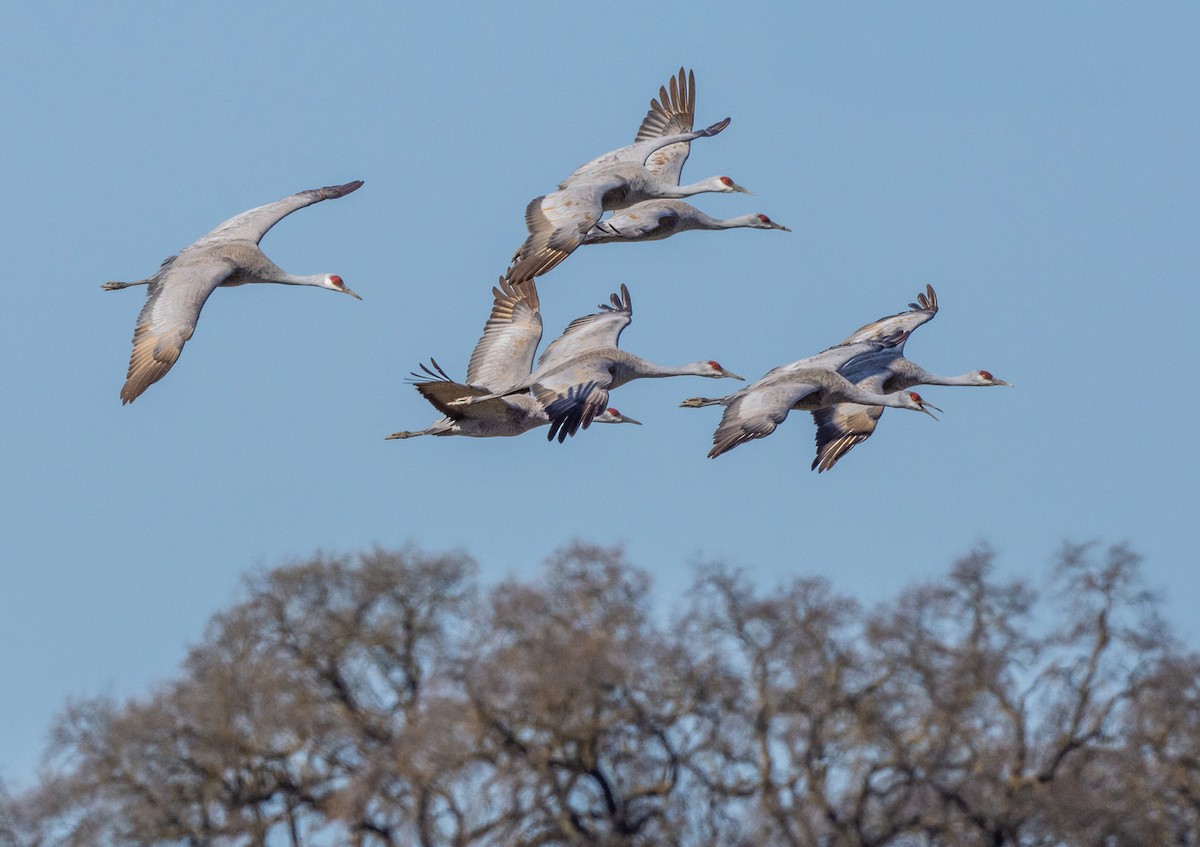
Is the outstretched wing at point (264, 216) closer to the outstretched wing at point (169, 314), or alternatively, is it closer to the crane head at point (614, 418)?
the outstretched wing at point (169, 314)

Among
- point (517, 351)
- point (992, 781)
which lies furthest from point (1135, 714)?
point (517, 351)

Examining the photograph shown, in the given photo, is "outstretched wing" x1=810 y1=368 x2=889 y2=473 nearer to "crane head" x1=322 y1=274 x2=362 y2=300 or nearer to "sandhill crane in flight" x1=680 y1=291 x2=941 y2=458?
"sandhill crane in flight" x1=680 y1=291 x2=941 y2=458

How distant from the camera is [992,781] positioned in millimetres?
39531

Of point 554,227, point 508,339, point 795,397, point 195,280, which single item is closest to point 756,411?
point 795,397

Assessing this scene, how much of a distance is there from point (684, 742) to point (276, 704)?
711 centimetres

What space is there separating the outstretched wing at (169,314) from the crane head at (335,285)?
1.22m

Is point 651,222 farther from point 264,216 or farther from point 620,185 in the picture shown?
point 264,216

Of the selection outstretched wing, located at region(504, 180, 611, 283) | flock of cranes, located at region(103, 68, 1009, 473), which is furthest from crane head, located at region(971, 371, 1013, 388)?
outstretched wing, located at region(504, 180, 611, 283)

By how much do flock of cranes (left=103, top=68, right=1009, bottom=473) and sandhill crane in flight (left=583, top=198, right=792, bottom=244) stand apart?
0.06 feet

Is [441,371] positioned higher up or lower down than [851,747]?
lower down

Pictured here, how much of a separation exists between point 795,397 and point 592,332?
226 centimetres

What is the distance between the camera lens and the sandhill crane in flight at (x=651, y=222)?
24938mm

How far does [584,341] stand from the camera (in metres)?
24.3

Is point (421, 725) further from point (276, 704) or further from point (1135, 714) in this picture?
point (1135, 714)
